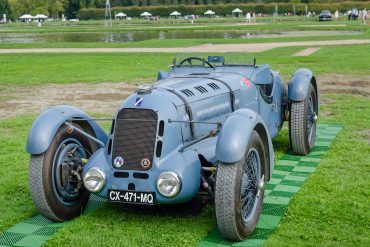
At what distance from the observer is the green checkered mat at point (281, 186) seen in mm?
5504

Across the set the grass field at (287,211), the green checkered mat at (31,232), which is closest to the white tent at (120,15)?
the grass field at (287,211)

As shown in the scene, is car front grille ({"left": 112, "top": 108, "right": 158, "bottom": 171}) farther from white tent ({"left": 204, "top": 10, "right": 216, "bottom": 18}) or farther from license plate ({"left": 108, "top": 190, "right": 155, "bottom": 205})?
white tent ({"left": 204, "top": 10, "right": 216, "bottom": 18})

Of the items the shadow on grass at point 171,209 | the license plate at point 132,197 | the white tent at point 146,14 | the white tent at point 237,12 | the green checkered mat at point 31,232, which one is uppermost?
the white tent at point 146,14

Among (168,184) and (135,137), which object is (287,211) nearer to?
(168,184)

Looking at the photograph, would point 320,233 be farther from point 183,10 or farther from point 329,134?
point 183,10

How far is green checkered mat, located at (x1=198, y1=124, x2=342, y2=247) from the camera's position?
5.50 m

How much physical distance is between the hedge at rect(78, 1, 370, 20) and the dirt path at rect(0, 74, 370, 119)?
89006 millimetres

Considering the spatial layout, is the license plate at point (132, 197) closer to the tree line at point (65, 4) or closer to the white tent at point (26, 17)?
the white tent at point (26, 17)

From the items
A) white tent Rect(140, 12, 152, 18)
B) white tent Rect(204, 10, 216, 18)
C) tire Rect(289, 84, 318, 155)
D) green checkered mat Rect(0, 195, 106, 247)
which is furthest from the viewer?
white tent Rect(140, 12, 152, 18)

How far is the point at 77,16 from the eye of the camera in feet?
383

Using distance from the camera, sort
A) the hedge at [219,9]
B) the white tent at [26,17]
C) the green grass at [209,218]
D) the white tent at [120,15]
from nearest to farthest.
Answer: the green grass at [209,218]
the hedge at [219,9]
the white tent at [120,15]
the white tent at [26,17]

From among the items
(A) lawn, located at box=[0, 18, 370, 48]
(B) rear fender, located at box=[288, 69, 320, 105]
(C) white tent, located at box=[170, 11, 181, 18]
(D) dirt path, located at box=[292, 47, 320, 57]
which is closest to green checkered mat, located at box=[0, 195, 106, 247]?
(B) rear fender, located at box=[288, 69, 320, 105]

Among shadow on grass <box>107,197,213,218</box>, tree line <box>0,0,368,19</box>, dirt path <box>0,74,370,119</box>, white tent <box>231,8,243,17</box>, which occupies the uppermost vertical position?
tree line <box>0,0,368,19</box>

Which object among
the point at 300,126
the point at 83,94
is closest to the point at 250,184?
the point at 300,126
